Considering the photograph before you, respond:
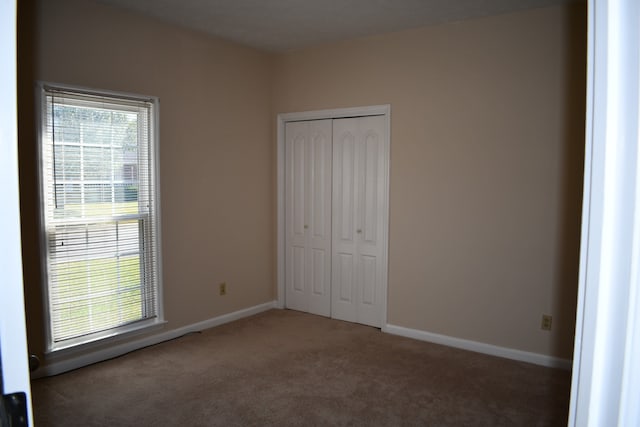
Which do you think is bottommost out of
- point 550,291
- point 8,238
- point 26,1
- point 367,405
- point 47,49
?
point 367,405

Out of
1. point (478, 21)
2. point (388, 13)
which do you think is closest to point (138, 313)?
point (388, 13)

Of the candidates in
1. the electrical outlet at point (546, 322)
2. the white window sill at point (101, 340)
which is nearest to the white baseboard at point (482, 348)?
the electrical outlet at point (546, 322)

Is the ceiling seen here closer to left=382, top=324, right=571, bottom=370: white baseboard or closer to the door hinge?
left=382, top=324, right=571, bottom=370: white baseboard

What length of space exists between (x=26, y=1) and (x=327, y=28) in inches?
88.2

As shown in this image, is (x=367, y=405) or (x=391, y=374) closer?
(x=367, y=405)

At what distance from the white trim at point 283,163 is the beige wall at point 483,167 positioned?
0.06m

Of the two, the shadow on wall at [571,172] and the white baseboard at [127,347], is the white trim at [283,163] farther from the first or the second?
the shadow on wall at [571,172]

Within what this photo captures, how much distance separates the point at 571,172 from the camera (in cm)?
327

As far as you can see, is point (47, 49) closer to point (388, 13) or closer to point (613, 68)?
point (388, 13)

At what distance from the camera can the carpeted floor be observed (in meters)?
2.68

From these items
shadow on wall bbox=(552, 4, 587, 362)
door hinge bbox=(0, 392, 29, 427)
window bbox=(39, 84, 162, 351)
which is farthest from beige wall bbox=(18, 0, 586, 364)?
door hinge bbox=(0, 392, 29, 427)

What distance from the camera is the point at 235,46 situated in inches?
172

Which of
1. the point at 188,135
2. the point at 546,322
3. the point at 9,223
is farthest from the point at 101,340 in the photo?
the point at 546,322

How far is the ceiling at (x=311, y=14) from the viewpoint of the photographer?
3287 millimetres
